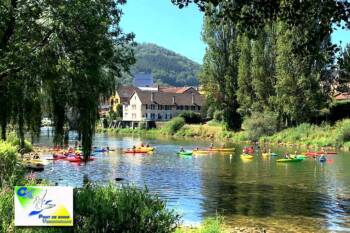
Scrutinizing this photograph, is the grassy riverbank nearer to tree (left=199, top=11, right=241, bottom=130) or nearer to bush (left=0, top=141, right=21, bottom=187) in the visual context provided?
tree (left=199, top=11, right=241, bottom=130)

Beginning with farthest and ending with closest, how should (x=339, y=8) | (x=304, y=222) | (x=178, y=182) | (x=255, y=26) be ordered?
(x=178, y=182) → (x=304, y=222) → (x=255, y=26) → (x=339, y=8)

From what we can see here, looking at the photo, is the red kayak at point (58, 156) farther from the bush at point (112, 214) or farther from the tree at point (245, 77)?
the bush at point (112, 214)

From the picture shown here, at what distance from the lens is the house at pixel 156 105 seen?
11312cm

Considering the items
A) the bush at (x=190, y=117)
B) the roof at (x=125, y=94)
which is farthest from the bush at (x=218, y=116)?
the roof at (x=125, y=94)

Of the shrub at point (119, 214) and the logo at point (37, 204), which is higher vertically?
the logo at point (37, 204)

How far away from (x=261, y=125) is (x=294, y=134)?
5.51m

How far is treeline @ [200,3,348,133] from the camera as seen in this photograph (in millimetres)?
61219

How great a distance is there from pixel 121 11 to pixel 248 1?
10.4 meters

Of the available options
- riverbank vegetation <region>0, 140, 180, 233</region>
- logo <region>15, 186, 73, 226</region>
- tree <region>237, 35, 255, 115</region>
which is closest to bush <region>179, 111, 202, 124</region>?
tree <region>237, 35, 255, 115</region>

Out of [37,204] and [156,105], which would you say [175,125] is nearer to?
[156,105]

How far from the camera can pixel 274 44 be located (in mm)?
67438

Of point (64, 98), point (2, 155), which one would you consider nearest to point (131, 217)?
point (2, 155)

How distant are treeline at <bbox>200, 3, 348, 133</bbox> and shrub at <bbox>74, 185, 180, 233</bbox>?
4554 cm

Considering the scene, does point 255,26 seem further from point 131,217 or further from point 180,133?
point 180,133
